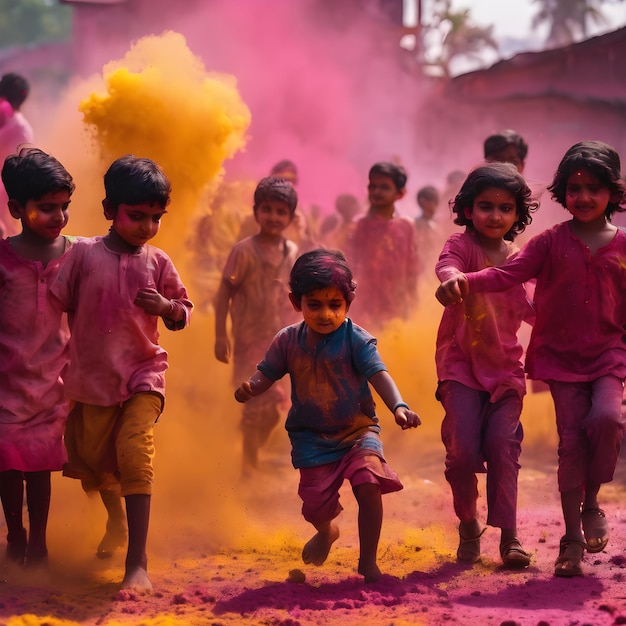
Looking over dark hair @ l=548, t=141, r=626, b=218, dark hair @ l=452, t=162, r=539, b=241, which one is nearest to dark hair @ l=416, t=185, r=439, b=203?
dark hair @ l=452, t=162, r=539, b=241

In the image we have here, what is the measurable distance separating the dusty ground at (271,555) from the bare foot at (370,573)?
4 cm

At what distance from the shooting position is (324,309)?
4.68m

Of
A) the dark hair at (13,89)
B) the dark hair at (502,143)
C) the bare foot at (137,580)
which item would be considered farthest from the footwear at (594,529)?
the dark hair at (13,89)

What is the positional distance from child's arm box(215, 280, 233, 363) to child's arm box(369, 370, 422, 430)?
230 centimetres

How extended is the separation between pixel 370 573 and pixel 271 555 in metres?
0.89

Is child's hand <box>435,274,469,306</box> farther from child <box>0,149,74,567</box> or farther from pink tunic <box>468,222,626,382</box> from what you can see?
child <box>0,149,74,567</box>

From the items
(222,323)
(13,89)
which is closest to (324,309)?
(222,323)

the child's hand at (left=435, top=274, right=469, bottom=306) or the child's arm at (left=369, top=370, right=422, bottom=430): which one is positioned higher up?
the child's hand at (left=435, top=274, right=469, bottom=306)

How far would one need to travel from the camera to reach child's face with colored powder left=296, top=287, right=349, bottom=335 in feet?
15.4

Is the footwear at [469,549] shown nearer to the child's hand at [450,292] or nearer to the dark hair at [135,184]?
the child's hand at [450,292]

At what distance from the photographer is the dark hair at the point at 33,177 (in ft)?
15.7

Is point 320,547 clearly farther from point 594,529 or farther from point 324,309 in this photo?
point 594,529

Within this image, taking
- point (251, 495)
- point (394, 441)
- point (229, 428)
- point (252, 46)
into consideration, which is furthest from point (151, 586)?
point (252, 46)

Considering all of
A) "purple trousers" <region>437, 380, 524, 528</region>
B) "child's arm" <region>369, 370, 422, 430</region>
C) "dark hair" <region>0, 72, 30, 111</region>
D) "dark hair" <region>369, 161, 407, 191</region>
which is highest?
"dark hair" <region>0, 72, 30, 111</region>
